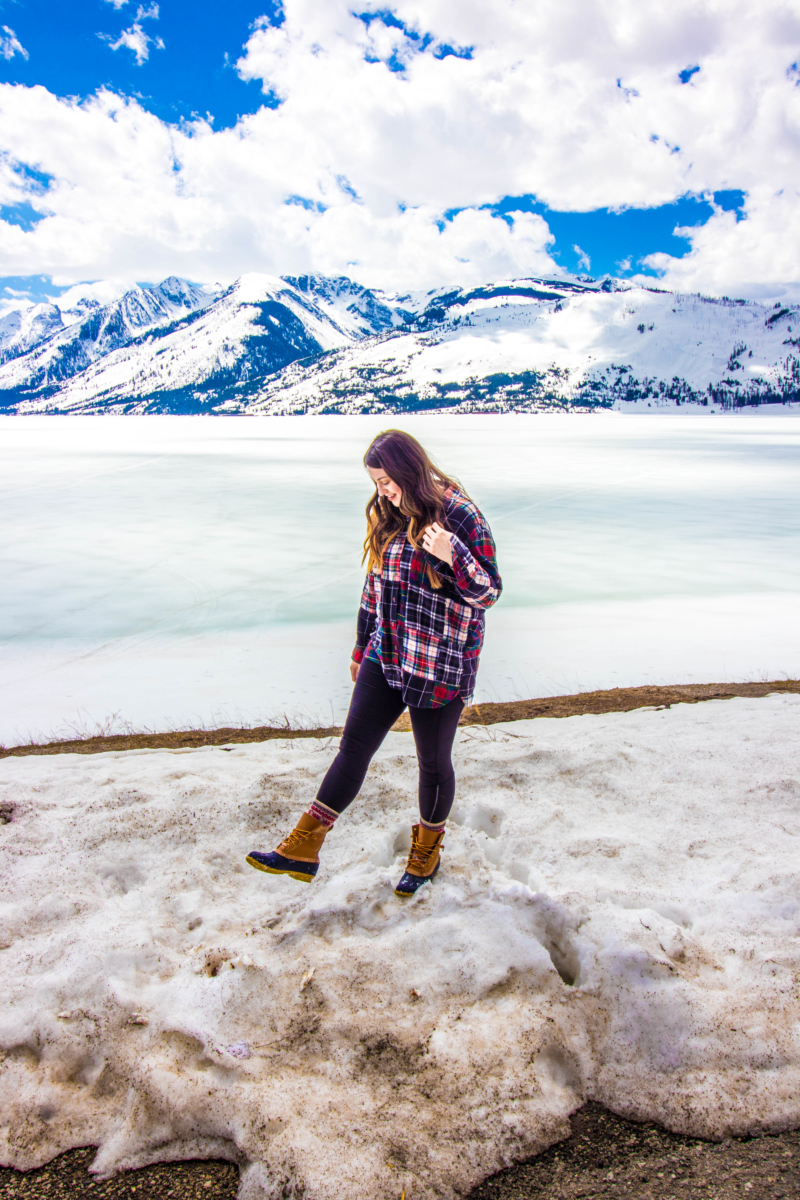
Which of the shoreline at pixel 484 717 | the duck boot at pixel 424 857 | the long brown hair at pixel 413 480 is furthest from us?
the shoreline at pixel 484 717

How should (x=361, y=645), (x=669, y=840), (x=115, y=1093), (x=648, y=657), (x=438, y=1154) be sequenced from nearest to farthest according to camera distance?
(x=438, y=1154)
(x=115, y=1093)
(x=361, y=645)
(x=669, y=840)
(x=648, y=657)

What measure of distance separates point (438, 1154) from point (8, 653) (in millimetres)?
11737

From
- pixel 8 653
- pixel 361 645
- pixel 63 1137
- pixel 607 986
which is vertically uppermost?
pixel 361 645

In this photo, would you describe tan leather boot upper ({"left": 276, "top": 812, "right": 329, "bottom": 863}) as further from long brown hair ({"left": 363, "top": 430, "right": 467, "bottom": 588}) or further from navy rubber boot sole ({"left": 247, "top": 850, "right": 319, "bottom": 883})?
long brown hair ({"left": 363, "top": 430, "right": 467, "bottom": 588})

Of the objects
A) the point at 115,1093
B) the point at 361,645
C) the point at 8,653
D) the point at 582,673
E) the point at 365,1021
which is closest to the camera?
the point at 115,1093

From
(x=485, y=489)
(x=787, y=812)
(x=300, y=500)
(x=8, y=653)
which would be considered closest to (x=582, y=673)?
(x=787, y=812)

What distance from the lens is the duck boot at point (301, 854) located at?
3.16 m

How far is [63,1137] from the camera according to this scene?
2078mm

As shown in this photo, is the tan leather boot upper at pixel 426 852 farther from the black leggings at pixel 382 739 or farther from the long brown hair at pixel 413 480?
the long brown hair at pixel 413 480

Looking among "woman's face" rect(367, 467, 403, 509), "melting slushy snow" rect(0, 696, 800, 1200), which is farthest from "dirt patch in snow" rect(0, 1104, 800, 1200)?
"woman's face" rect(367, 467, 403, 509)

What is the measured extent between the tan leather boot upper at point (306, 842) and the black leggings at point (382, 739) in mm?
122

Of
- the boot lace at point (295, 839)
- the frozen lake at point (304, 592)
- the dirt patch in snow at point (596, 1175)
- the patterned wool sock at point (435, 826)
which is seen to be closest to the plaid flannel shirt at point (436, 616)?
the patterned wool sock at point (435, 826)

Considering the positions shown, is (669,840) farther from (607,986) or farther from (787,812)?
(607,986)

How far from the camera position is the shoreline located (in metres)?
6.24
